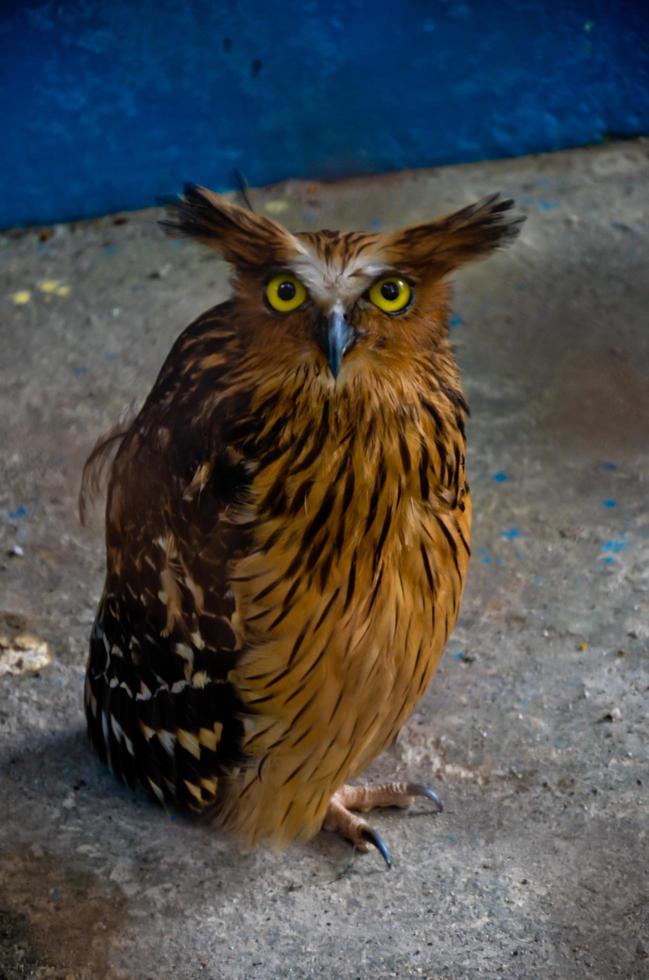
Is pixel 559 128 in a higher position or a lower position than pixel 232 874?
higher

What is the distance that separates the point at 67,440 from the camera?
3508mm

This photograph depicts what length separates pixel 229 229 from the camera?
1.88m

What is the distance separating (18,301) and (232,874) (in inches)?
91.0

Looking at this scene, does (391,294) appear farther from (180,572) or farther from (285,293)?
(180,572)

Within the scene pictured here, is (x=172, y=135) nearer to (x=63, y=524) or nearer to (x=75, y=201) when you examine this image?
(x=63, y=524)

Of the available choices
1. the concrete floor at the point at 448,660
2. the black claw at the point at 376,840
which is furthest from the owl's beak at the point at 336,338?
the black claw at the point at 376,840

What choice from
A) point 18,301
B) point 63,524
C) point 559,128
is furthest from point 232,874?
point 559,128

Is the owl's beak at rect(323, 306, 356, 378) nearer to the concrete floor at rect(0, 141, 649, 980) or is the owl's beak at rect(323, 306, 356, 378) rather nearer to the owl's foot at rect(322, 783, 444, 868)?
the concrete floor at rect(0, 141, 649, 980)

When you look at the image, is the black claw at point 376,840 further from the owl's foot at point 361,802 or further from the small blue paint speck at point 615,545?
the small blue paint speck at point 615,545

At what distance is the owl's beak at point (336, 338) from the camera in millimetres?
1737

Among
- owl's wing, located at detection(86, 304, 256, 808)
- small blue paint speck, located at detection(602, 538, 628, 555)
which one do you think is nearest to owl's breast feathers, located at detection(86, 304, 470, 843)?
owl's wing, located at detection(86, 304, 256, 808)

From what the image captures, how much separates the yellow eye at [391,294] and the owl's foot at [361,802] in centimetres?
105

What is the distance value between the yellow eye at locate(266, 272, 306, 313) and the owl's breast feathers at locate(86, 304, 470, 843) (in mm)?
108

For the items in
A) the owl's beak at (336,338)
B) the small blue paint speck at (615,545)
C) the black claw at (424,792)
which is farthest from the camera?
the small blue paint speck at (615,545)
